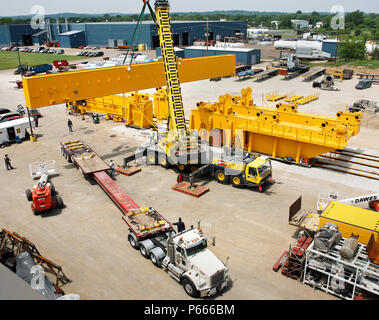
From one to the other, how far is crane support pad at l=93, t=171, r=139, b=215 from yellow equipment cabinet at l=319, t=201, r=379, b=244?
27.6 feet

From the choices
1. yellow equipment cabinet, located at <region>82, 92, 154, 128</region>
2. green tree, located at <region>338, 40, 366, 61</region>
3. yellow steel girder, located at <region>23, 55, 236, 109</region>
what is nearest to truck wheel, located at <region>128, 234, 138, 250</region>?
yellow steel girder, located at <region>23, 55, 236, 109</region>

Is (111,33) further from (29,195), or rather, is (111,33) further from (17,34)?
(29,195)

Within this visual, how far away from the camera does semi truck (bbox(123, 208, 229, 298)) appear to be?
11039 mm

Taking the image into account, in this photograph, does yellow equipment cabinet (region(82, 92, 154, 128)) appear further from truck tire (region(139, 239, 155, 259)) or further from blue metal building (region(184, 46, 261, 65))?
blue metal building (region(184, 46, 261, 65))

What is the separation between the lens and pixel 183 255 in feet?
38.0

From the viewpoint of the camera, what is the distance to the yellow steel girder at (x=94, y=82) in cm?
2000

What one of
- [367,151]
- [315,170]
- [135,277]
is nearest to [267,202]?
[315,170]

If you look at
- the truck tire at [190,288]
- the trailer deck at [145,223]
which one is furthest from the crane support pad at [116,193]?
the truck tire at [190,288]

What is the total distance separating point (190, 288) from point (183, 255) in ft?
3.59

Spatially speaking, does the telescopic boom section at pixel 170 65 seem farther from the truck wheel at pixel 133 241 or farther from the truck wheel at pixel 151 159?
the truck wheel at pixel 133 241

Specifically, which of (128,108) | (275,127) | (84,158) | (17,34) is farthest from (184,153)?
(17,34)

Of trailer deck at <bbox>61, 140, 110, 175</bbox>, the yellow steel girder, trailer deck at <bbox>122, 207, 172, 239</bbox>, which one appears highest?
the yellow steel girder

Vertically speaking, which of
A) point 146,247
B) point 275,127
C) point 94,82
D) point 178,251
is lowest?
point 146,247

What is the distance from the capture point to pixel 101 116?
34.4 meters
